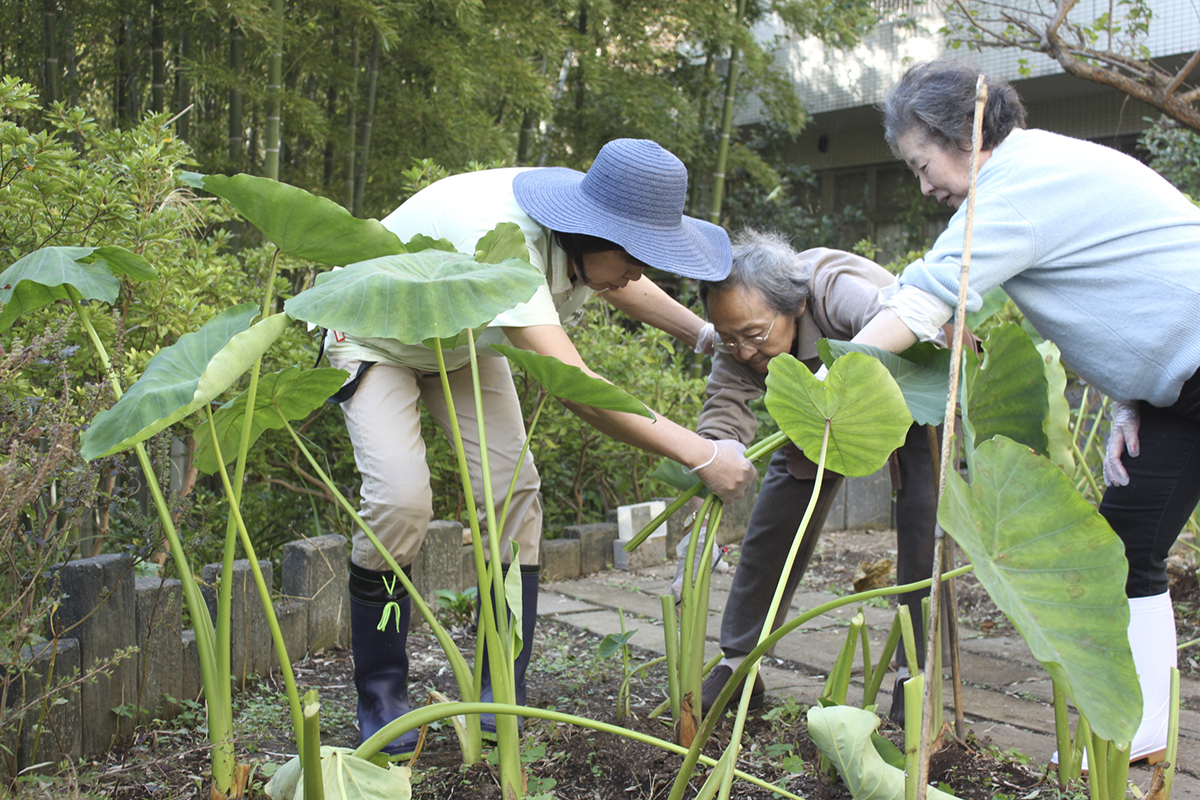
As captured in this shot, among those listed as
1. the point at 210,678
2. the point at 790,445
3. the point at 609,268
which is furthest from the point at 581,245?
the point at 210,678

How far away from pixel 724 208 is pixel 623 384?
246 inches

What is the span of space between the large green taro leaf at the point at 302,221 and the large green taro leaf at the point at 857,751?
0.93 m

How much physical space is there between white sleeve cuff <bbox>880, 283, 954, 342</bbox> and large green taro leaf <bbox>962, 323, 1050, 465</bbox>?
0.18 metres

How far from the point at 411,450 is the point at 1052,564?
123 cm

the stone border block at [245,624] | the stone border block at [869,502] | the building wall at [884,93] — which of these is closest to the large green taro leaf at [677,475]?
the stone border block at [245,624]

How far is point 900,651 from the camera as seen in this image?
2.09m

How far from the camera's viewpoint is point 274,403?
67.7 inches

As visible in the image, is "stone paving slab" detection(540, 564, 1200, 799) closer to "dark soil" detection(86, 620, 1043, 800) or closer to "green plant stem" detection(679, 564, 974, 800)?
"dark soil" detection(86, 620, 1043, 800)

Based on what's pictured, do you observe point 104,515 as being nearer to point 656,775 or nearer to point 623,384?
point 656,775

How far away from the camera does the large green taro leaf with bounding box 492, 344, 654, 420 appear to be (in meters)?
1.38

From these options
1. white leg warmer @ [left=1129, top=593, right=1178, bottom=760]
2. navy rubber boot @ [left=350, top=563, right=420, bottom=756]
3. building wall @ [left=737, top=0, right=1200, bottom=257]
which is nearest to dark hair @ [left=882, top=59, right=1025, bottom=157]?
white leg warmer @ [left=1129, top=593, right=1178, bottom=760]

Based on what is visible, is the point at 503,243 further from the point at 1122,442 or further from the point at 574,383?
the point at 1122,442

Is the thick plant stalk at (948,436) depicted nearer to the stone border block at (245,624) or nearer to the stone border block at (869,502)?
the stone border block at (245,624)

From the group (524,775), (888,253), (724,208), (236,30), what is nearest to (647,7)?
(236,30)
